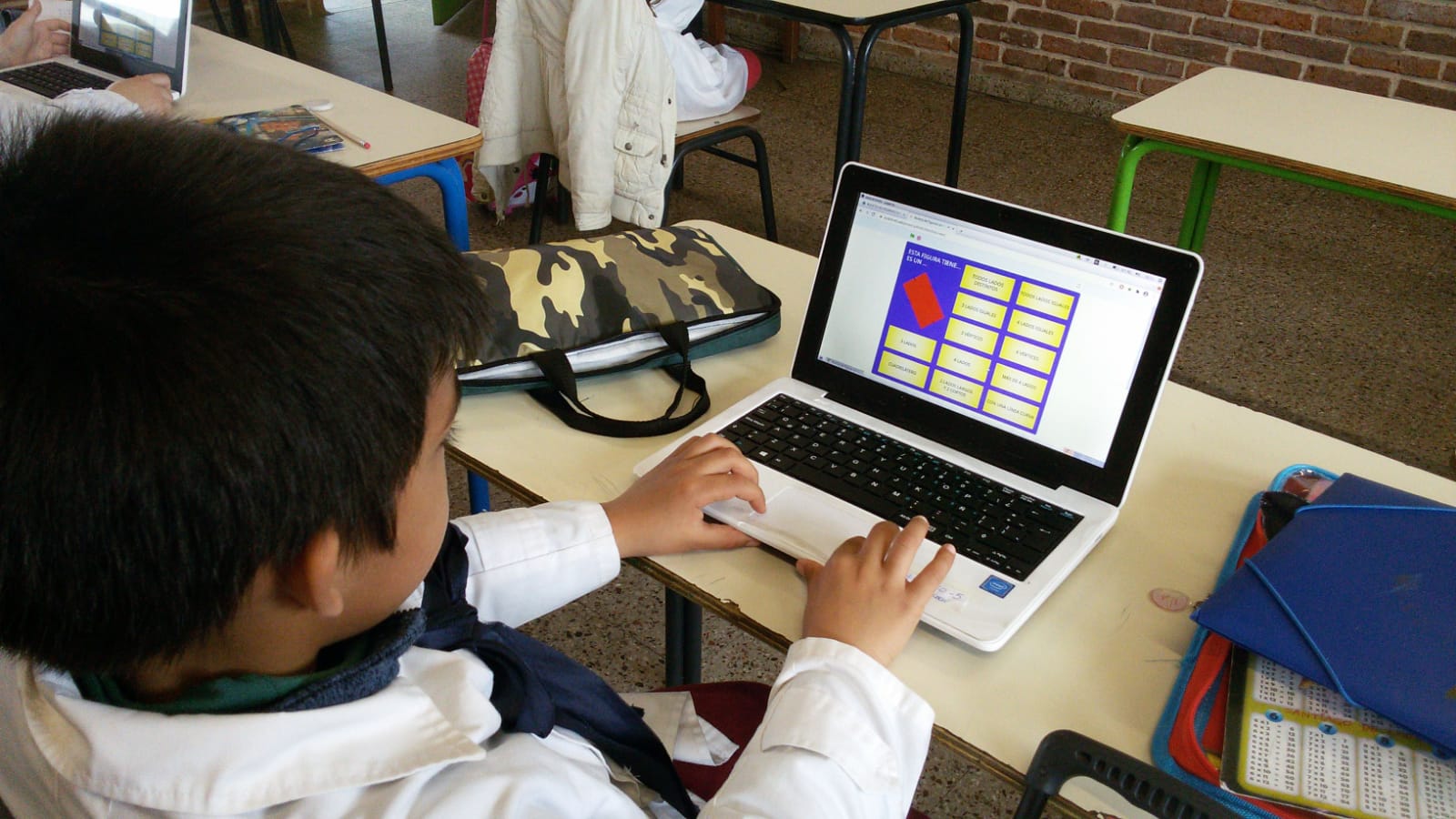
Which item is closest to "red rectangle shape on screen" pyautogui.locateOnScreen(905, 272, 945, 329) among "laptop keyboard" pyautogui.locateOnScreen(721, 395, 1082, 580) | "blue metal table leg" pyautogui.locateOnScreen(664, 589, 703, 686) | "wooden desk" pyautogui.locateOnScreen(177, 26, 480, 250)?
"laptop keyboard" pyautogui.locateOnScreen(721, 395, 1082, 580)

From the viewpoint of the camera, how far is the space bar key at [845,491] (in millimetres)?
917

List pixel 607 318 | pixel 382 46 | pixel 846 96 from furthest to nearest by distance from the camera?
pixel 382 46 → pixel 846 96 → pixel 607 318

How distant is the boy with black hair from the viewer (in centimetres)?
49

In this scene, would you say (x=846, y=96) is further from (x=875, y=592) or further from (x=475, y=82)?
(x=875, y=592)

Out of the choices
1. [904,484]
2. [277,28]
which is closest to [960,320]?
[904,484]

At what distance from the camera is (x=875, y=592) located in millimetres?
788

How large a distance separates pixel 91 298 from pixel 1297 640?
0.73m

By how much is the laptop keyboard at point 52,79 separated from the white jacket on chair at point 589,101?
82 centimetres

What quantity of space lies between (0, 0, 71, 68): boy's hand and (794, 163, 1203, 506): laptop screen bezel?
184 centimetres

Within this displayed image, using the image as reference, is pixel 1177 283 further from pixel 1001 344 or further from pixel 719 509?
pixel 719 509

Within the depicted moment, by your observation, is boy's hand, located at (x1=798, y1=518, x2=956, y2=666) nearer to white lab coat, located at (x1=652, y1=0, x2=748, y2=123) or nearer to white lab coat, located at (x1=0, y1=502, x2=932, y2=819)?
white lab coat, located at (x1=0, y1=502, x2=932, y2=819)

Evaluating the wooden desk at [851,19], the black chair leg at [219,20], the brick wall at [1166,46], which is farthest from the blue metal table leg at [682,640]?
the black chair leg at [219,20]

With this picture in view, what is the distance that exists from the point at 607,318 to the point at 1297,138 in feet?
4.59

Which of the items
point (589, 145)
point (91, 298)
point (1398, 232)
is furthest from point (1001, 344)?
point (1398, 232)
